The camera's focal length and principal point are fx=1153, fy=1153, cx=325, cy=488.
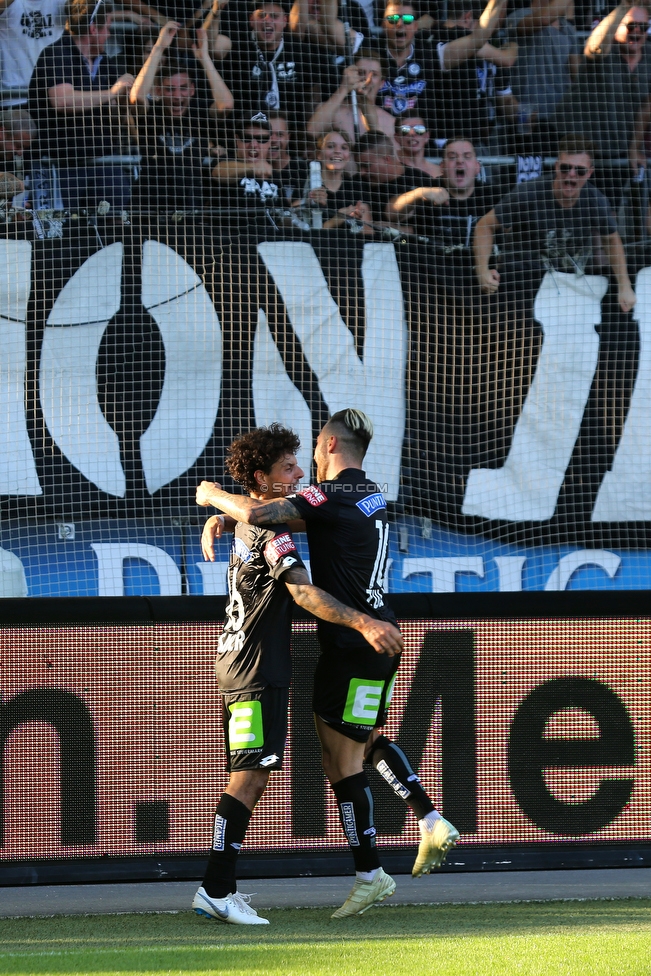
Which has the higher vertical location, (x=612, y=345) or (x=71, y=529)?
(x=612, y=345)

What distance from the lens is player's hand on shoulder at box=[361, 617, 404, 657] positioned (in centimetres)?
397

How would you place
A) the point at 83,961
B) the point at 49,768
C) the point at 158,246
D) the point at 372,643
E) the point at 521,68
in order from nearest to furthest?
the point at 83,961 < the point at 372,643 < the point at 49,768 < the point at 158,246 < the point at 521,68

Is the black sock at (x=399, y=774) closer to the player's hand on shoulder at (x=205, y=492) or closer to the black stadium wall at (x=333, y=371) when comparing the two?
the player's hand on shoulder at (x=205, y=492)

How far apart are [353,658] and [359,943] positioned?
1000 millimetres

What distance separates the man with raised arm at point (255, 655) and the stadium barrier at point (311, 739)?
502 millimetres

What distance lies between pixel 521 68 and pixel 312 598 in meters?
7.37

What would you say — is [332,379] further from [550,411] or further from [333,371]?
[550,411]

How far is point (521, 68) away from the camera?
9.99 meters

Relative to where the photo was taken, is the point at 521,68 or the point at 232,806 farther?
the point at 521,68

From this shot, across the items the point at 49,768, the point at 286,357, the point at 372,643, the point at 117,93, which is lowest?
the point at 49,768

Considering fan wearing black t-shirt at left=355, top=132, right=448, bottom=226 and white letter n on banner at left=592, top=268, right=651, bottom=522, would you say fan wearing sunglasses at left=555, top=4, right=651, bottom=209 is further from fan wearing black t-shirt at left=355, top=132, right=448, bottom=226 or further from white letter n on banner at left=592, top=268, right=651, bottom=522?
white letter n on banner at left=592, top=268, right=651, bottom=522

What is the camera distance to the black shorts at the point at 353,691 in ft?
13.9

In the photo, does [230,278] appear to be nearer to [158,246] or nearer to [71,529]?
[158,246]

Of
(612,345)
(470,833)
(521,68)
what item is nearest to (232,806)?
(470,833)
